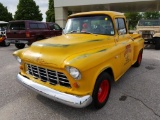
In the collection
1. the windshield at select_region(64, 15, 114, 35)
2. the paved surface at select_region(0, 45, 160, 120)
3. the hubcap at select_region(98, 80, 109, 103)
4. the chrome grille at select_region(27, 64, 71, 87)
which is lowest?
the paved surface at select_region(0, 45, 160, 120)

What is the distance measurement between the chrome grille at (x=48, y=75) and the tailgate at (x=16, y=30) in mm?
7652

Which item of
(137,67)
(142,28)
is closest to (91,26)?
(137,67)

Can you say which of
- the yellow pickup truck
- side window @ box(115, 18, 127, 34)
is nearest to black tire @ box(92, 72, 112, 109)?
the yellow pickup truck

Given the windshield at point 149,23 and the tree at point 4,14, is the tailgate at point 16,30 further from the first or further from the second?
the tree at point 4,14

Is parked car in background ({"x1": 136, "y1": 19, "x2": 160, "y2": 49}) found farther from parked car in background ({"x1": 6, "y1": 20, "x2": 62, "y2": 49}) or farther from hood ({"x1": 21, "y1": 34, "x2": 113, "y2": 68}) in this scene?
hood ({"x1": 21, "y1": 34, "x2": 113, "y2": 68})

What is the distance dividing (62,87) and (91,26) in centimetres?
197

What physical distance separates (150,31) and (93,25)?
8120mm

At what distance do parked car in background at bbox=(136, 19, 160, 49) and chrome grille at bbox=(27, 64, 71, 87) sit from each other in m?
8.98

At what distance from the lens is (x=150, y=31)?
11.4 m

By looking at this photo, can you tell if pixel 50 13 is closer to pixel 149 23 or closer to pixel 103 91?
pixel 149 23

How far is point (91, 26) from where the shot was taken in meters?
4.51

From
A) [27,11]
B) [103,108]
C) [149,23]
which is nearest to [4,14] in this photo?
[27,11]

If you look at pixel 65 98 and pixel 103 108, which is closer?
pixel 65 98

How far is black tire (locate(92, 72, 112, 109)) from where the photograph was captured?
3311 millimetres
